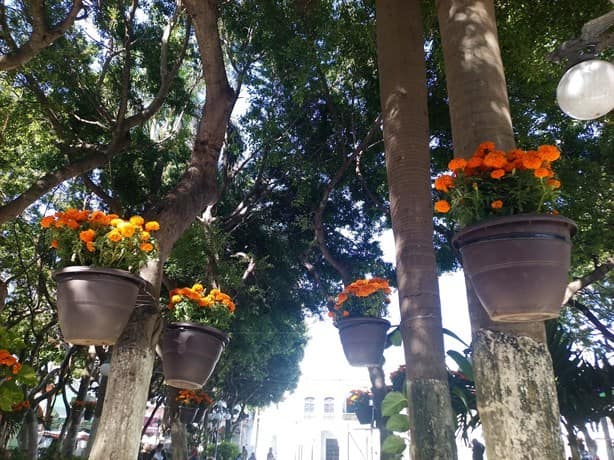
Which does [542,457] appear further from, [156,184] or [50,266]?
[50,266]

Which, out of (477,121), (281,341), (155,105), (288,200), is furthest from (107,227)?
(281,341)

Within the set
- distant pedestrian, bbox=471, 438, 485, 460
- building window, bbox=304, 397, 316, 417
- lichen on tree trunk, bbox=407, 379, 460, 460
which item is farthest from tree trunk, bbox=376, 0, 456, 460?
building window, bbox=304, 397, 316, 417

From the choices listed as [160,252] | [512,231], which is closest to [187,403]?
[160,252]

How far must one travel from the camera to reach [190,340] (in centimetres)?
369

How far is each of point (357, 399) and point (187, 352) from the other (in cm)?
339

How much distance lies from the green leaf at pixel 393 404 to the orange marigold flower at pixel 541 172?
63.2 inches

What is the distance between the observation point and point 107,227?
284 centimetres

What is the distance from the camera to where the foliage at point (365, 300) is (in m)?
4.32

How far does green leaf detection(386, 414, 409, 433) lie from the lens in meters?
2.68

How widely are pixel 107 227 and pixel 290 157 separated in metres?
6.31

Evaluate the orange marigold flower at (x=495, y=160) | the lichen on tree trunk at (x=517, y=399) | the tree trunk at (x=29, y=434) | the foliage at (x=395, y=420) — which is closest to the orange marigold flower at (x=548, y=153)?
the orange marigold flower at (x=495, y=160)

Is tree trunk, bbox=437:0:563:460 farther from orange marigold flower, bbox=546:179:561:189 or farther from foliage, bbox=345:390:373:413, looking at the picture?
foliage, bbox=345:390:373:413

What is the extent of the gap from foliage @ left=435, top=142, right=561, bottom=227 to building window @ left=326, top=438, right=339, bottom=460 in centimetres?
4499

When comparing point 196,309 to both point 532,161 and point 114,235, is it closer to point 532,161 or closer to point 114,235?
point 114,235
